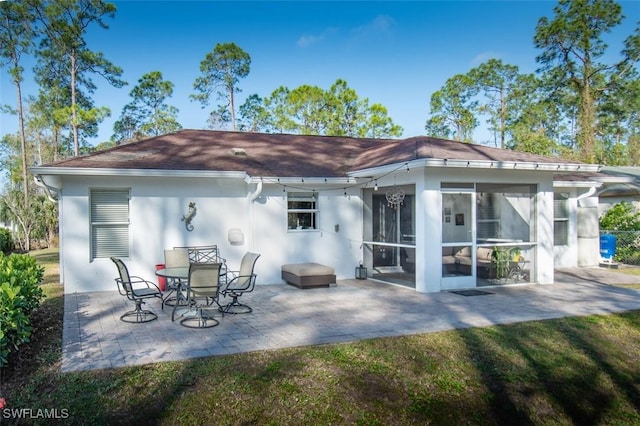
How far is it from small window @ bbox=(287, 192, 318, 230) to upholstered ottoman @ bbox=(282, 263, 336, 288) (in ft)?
4.27

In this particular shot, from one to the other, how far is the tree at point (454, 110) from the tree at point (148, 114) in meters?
22.3

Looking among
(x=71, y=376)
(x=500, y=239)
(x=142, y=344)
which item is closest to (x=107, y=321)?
(x=142, y=344)

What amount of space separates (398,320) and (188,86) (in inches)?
1367


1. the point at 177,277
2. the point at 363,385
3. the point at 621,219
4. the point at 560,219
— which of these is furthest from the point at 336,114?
the point at 363,385

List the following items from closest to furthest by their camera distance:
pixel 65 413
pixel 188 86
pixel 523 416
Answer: pixel 65 413
pixel 523 416
pixel 188 86

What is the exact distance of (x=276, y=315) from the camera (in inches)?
305

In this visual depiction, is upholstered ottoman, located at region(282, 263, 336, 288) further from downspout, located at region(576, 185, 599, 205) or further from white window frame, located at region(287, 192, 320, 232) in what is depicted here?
downspout, located at region(576, 185, 599, 205)

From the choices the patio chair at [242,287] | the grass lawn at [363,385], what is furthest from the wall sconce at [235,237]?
the grass lawn at [363,385]

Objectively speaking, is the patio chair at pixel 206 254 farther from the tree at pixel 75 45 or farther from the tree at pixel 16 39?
the tree at pixel 16 39

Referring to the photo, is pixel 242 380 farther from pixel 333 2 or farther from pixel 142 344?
pixel 333 2

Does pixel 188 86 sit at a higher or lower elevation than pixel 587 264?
higher

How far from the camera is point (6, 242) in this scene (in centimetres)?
2317

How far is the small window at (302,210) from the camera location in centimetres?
1161

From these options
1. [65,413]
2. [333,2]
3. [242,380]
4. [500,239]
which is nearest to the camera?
[65,413]
